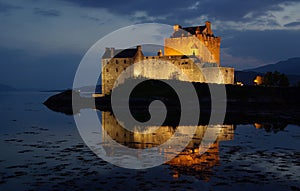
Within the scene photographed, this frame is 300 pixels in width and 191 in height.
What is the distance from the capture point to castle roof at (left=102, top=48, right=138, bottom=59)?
59.1 m

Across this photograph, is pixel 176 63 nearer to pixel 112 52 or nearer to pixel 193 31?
pixel 112 52

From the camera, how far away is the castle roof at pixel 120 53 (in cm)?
5909

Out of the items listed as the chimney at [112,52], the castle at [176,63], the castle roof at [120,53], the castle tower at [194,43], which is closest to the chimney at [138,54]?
the castle at [176,63]

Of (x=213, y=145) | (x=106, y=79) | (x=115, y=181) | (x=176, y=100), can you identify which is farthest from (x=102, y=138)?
(x=106, y=79)

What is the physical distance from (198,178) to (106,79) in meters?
48.6

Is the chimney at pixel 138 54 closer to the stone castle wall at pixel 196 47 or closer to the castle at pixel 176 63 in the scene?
the castle at pixel 176 63

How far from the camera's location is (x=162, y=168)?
48.1ft

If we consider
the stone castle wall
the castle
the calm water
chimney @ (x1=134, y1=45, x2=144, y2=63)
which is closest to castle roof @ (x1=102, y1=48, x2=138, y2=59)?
the castle

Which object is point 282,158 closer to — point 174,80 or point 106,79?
point 174,80

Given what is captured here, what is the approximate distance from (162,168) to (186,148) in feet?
14.9

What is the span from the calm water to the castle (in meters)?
35.0

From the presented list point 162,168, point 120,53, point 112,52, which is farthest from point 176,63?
point 162,168

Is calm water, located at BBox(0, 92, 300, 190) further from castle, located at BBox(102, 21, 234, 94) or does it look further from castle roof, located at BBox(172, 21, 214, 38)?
castle roof, located at BBox(172, 21, 214, 38)

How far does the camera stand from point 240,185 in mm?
12234
